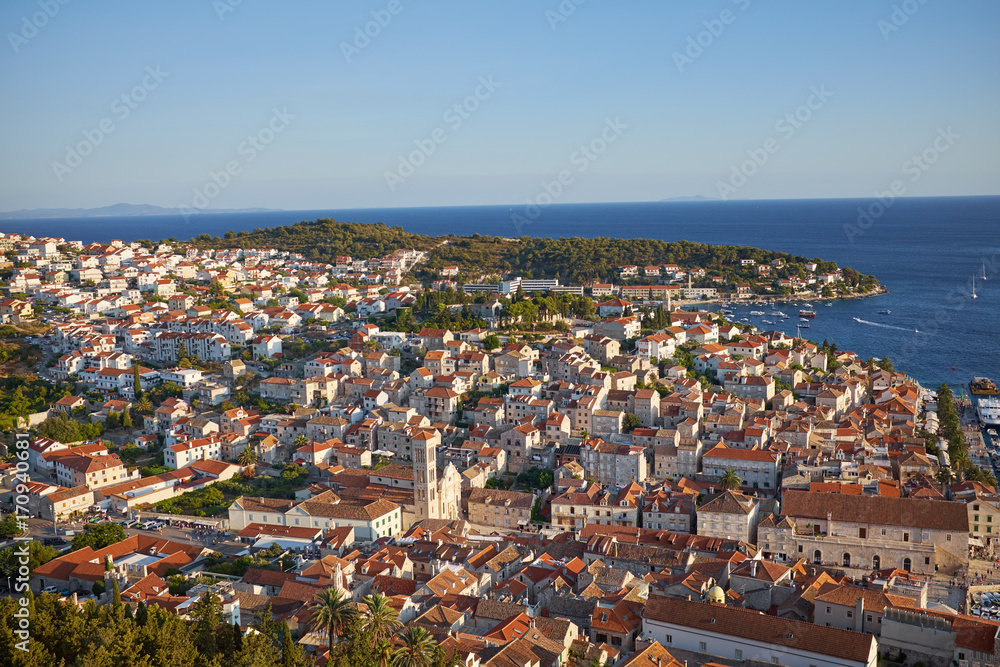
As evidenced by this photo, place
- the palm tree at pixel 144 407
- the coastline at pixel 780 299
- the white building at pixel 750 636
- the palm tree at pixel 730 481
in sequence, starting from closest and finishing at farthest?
the white building at pixel 750 636 < the palm tree at pixel 730 481 < the palm tree at pixel 144 407 < the coastline at pixel 780 299

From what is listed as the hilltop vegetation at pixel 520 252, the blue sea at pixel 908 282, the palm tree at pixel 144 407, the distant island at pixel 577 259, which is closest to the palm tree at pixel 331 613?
the palm tree at pixel 144 407

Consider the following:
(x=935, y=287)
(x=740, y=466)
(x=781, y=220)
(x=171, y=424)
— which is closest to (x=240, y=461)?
(x=171, y=424)

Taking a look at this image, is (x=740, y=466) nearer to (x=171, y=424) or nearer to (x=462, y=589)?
(x=462, y=589)

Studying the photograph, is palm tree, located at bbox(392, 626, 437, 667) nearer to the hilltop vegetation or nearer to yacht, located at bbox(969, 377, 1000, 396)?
yacht, located at bbox(969, 377, 1000, 396)

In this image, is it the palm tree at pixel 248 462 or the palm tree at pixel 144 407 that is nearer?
the palm tree at pixel 248 462

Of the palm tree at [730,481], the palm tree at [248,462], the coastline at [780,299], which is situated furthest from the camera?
the coastline at [780,299]

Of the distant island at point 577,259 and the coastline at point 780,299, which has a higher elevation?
the distant island at point 577,259

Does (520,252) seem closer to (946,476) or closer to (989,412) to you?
(989,412)

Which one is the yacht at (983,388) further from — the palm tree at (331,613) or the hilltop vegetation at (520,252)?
the palm tree at (331,613)

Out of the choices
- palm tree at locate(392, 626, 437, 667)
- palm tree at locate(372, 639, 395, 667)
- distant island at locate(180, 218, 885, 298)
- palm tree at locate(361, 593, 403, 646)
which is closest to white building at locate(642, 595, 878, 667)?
palm tree at locate(392, 626, 437, 667)
